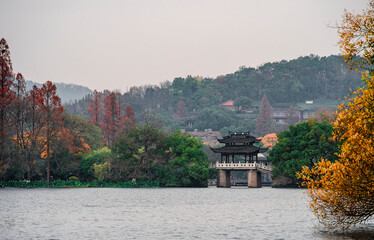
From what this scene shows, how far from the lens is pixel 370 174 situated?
22141 millimetres

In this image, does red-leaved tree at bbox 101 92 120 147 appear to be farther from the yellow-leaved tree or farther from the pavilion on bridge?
the yellow-leaved tree

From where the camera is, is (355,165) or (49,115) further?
(49,115)

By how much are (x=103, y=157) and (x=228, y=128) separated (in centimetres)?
9523

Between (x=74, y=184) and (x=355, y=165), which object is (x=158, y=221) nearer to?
(x=355, y=165)

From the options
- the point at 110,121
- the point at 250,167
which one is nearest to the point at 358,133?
the point at 250,167

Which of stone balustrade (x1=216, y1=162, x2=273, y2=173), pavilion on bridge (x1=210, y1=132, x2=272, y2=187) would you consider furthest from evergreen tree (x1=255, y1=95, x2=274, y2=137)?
stone balustrade (x1=216, y1=162, x2=273, y2=173)

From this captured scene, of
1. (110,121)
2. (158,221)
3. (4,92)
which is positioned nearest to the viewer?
(158,221)

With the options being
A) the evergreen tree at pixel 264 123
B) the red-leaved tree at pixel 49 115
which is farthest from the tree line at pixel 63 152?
the evergreen tree at pixel 264 123

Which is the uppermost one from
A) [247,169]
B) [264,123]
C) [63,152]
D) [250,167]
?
[264,123]

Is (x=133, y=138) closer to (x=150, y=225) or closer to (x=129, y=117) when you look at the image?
(x=129, y=117)

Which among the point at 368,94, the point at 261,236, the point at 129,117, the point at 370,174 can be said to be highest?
the point at 129,117

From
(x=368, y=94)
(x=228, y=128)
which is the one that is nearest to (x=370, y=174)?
(x=368, y=94)

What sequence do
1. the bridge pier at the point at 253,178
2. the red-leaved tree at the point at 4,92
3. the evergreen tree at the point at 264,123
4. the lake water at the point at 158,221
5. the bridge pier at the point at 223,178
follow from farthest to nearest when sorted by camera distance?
the evergreen tree at the point at 264,123
the bridge pier at the point at 223,178
the bridge pier at the point at 253,178
the red-leaved tree at the point at 4,92
the lake water at the point at 158,221

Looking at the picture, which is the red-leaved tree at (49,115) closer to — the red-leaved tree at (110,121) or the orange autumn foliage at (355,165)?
the red-leaved tree at (110,121)
